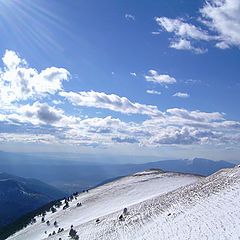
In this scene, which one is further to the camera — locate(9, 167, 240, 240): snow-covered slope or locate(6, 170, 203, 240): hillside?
locate(6, 170, 203, 240): hillside

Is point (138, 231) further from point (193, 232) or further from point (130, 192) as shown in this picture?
point (130, 192)

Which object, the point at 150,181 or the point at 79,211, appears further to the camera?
the point at 150,181

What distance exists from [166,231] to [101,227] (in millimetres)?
11205

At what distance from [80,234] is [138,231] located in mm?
9500

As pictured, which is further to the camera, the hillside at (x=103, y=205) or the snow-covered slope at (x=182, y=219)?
the hillside at (x=103, y=205)

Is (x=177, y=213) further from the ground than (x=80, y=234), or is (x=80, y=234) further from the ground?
(x=177, y=213)

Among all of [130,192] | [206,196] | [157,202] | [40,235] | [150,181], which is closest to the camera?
[206,196]

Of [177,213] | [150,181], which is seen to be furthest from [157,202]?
[150,181]

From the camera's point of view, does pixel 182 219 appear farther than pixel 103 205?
No

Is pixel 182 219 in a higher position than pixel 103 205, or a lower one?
higher

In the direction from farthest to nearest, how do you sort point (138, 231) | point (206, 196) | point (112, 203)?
point (112, 203), point (206, 196), point (138, 231)

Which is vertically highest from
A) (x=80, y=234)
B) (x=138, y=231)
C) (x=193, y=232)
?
(x=193, y=232)

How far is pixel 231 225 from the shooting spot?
725 inches

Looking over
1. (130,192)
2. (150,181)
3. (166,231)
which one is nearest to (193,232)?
(166,231)
